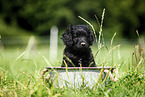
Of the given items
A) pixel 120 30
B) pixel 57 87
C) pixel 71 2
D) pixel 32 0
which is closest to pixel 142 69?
pixel 57 87

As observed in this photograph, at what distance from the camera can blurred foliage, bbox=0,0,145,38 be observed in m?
23.5

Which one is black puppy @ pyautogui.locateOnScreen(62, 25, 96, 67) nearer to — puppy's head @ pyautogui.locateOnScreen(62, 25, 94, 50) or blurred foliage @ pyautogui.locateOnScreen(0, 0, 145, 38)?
puppy's head @ pyautogui.locateOnScreen(62, 25, 94, 50)

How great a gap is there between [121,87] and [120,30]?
21275mm

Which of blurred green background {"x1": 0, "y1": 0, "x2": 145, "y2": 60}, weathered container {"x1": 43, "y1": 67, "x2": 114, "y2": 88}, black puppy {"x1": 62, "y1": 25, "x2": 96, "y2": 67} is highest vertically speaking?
blurred green background {"x1": 0, "y1": 0, "x2": 145, "y2": 60}

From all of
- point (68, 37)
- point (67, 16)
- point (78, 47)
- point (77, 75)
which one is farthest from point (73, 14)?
point (77, 75)

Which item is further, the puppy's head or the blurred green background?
the blurred green background

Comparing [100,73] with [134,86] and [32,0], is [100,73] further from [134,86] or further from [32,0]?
[32,0]

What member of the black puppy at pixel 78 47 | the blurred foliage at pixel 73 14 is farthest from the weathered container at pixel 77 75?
the blurred foliage at pixel 73 14

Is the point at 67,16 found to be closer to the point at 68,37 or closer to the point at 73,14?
the point at 73,14

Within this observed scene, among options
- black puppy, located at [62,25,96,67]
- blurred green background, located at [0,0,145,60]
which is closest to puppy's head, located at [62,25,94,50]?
black puppy, located at [62,25,96,67]

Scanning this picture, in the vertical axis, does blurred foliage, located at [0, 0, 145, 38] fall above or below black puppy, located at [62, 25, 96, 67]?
above

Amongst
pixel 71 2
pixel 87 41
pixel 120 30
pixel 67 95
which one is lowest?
pixel 67 95

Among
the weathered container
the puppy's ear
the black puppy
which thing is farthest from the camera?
the puppy's ear

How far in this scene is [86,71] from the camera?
8.14 feet
